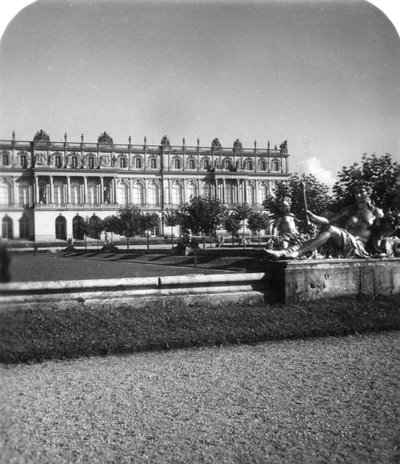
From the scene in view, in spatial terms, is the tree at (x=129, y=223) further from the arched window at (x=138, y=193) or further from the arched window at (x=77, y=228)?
the arched window at (x=138, y=193)

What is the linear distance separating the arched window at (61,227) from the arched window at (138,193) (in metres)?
9.66

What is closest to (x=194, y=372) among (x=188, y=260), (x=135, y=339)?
(x=135, y=339)

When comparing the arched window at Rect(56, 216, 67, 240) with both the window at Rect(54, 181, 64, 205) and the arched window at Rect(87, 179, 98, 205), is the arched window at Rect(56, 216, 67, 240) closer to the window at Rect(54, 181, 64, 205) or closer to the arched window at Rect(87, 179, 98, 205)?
the window at Rect(54, 181, 64, 205)

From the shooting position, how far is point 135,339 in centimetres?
554

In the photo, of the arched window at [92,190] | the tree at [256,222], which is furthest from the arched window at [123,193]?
the tree at [256,222]

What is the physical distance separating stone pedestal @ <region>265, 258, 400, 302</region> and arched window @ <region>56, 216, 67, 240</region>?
157 ft

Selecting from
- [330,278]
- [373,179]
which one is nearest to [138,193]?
[373,179]

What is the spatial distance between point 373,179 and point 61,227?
44146 millimetres

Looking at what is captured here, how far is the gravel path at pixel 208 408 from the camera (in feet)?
9.67

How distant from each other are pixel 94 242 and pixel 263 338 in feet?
123

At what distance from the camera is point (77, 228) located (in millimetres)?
49406

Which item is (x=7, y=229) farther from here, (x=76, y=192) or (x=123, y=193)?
(x=76, y=192)

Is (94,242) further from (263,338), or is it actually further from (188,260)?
(263,338)

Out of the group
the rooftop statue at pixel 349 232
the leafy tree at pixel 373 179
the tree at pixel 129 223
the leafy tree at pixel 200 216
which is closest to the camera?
the rooftop statue at pixel 349 232
